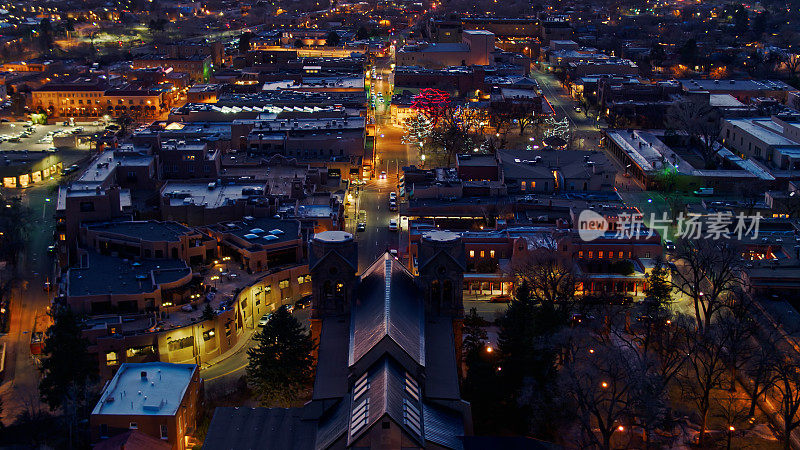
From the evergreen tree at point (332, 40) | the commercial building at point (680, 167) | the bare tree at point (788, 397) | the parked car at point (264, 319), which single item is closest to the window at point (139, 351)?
the parked car at point (264, 319)

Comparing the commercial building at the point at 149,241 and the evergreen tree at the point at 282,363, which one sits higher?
the commercial building at the point at 149,241

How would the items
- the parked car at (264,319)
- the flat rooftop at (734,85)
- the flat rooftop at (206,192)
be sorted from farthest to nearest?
1. the flat rooftop at (734,85)
2. the flat rooftop at (206,192)
3. the parked car at (264,319)

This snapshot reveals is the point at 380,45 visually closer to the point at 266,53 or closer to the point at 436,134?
the point at 266,53

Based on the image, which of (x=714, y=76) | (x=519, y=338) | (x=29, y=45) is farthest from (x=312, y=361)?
(x=29, y=45)

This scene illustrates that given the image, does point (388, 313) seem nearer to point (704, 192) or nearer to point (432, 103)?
point (704, 192)

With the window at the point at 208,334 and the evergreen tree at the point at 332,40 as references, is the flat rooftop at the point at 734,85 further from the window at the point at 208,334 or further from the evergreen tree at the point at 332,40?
the window at the point at 208,334

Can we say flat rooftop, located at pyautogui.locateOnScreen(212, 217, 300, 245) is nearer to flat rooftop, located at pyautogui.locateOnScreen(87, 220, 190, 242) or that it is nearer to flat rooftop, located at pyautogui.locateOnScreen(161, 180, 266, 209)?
flat rooftop, located at pyautogui.locateOnScreen(87, 220, 190, 242)

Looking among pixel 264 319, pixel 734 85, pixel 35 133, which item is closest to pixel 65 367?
pixel 264 319
